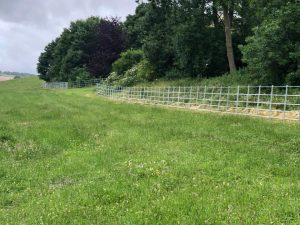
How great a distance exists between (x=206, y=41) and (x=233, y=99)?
12.9 meters

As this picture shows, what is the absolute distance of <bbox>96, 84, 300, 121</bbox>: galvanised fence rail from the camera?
19625mm

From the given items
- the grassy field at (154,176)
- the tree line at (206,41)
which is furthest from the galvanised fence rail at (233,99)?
the grassy field at (154,176)

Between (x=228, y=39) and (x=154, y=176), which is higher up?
(x=228, y=39)

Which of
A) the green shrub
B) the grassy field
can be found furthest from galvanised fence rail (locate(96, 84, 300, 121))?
the green shrub

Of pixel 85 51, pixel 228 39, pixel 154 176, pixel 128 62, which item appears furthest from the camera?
pixel 85 51

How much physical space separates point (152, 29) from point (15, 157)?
34.6 m

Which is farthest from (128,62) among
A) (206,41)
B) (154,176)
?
(154,176)

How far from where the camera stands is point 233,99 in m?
25.1

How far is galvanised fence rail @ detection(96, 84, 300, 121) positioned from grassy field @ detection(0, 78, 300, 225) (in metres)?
3.57

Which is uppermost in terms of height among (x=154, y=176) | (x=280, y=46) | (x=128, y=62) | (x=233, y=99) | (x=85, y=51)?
(x=85, y=51)

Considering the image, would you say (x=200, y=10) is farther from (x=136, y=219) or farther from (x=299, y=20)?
(x=136, y=219)

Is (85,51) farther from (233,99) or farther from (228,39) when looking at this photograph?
(233,99)

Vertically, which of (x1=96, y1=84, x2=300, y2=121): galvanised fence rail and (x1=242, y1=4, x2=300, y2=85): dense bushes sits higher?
(x1=242, y1=4, x2=300, y2=85): dense bushes

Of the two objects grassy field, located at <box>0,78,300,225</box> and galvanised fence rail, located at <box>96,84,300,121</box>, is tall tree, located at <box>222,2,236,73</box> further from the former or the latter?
grassy field, located at <box>0,78,300,225</box>
